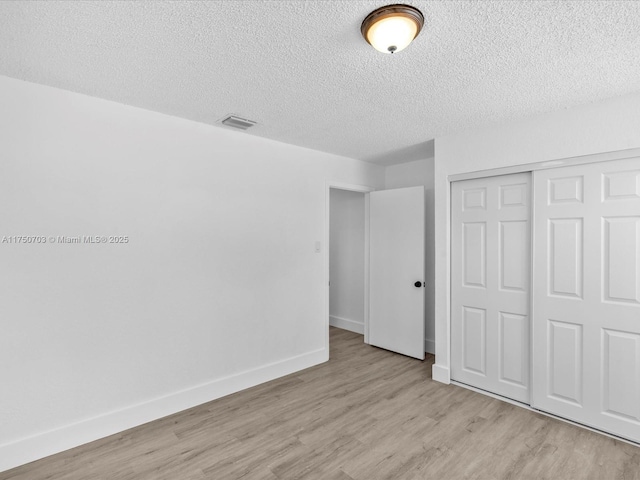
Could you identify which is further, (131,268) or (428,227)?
(428,227)

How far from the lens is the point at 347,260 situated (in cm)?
549

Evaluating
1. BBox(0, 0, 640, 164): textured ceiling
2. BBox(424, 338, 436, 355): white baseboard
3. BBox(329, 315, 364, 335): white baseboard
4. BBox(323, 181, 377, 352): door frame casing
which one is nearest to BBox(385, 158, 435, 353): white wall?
BBox(424, 338, 436, 355): white baseboard

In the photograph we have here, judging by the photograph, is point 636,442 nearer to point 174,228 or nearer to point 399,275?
point 399,275

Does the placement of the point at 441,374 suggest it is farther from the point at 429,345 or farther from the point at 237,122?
the point at 237,122

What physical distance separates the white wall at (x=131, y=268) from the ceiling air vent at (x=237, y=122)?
Answer: 16 cm

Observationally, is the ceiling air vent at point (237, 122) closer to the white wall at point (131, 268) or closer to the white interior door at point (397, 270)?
the white wall at point (131, 268)

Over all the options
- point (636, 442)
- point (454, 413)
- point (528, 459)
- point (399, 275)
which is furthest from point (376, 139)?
point (636, 442)

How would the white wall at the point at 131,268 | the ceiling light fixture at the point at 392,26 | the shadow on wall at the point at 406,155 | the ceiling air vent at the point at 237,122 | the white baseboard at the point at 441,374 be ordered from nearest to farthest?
1. the ceiling light fixture at the point at 392,26
2. the white wall at the point at 131,268
3. the ceiling air vent at the point at 237,122
4. the white baseboard at the point at 441,374
5. the shadow on wall at the point at 406,155

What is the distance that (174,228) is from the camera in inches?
113

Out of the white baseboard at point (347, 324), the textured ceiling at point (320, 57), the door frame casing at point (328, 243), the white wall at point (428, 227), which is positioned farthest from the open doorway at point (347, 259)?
→ the textured ceiling at point (320, 57)

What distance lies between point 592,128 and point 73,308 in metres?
4.16

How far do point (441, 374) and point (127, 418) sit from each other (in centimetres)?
292

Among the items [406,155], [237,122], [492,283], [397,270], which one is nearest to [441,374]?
[492,283]

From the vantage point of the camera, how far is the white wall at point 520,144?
247 centimetres
